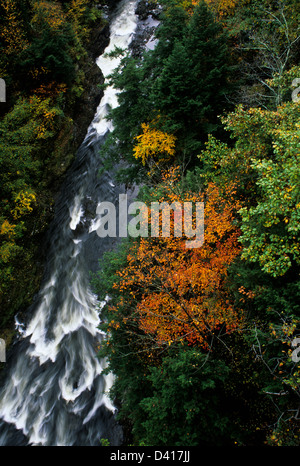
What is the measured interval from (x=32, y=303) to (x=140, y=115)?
36.5 ft

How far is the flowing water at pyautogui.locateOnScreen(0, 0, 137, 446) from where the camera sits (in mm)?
11047

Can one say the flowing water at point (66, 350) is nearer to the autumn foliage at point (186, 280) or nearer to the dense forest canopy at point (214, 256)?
the dense forest canopy at point (214, 256)

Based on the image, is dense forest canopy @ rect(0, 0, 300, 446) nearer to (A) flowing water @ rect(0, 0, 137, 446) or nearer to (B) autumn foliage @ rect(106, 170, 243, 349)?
(B) autumn foliage @ rect(106, 170, 243, 349)

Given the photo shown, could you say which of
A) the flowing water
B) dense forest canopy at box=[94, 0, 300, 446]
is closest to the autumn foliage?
dense forest canopy at box=[94, 0, 300, 446]

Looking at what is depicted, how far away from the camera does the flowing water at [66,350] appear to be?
36.2ft

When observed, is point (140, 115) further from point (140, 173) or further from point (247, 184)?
point (247, 184)

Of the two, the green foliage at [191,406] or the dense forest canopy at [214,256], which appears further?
the green foliage at [191,406]

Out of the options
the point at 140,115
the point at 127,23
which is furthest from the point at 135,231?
the point at 127,23

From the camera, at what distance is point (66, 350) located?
12758 mm

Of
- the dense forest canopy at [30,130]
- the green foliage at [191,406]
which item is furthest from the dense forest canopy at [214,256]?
the dense forest canopy at [30,130]

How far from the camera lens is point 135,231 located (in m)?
10.8

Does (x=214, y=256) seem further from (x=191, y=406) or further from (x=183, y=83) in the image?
(x=183, y=83)

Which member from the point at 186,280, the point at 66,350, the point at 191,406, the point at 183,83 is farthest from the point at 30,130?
the point at 191,406

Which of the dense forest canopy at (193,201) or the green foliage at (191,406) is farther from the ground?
the dense forest canopy at (193,201)
